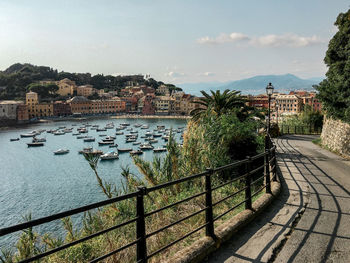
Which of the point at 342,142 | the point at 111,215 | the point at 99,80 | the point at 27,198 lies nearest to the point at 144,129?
the point at 27,198

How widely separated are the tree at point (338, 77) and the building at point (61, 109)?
126893mm

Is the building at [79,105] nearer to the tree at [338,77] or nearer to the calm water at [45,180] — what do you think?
the calm water at [45,180]

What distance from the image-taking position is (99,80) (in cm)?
19788

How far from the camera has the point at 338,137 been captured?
18.0 meters

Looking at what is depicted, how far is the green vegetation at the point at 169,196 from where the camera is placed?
5.57 meters

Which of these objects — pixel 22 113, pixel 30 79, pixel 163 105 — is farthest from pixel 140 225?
pixel 30 79

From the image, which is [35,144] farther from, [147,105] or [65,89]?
[65,89]

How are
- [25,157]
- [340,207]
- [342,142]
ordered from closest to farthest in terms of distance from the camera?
[340,207] → [342,142] → [25,157]

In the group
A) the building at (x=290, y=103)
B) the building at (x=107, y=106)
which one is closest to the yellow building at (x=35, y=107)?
the building at (x=107, y=106)

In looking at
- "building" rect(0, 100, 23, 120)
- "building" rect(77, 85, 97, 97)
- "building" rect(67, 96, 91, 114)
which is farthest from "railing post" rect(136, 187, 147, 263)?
"building" rect(77, 85, 97, 97)

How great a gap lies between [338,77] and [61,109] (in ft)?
433

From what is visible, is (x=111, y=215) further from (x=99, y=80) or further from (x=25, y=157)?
(x=99, y=80)

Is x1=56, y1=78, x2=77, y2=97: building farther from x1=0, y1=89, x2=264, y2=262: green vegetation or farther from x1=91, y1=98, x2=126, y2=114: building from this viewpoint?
x1=0, y1=89, x2=264, y2=262: green vegetation

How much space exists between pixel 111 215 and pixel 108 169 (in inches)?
1518
